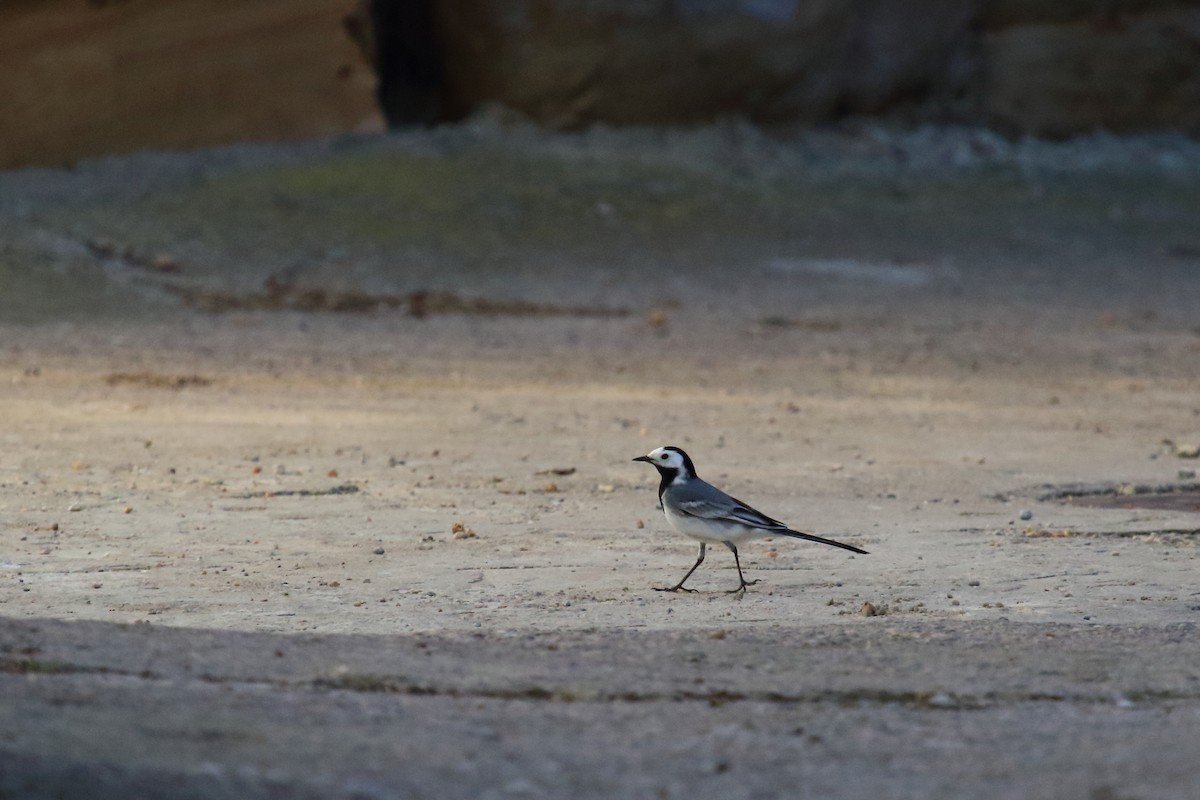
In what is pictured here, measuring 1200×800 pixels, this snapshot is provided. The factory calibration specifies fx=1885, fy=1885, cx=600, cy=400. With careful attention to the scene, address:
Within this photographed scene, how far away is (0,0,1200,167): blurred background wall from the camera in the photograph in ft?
58.3

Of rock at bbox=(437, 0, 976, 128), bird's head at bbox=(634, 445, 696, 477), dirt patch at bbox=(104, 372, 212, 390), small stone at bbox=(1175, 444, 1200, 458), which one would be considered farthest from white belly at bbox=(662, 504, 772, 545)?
rock at bbox=(437, 0, 976, 128)

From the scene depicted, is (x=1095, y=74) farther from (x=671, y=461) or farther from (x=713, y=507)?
(x=713, y=507)

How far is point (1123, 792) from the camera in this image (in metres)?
3.92

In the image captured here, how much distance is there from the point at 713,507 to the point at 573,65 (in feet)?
44.3

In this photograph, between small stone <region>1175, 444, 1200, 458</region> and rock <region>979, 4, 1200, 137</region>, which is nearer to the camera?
small stone <region>1175, 444, 1200, 458</region>

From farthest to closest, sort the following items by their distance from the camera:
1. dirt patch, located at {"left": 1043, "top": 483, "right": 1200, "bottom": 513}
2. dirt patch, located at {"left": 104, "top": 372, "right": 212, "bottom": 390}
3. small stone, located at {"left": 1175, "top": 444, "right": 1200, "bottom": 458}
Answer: dirt patch, located at {"left": 104, "top": 372, "right": 212, "bottom": 390} < small stone, located at {"left": 1175, "top": 444, "right": 1200, "bottom": 458} < dirt patch, located at {"left": 1043, "top": 483, "right": 1200, "bottom": 513}

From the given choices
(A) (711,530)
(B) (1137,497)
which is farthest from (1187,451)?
(A) (711,530)

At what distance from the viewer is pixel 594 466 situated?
9.11 metres

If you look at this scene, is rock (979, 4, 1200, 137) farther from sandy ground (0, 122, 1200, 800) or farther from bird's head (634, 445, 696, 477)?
bird's head (634, 445, 696, 477)

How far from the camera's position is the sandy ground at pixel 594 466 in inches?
170

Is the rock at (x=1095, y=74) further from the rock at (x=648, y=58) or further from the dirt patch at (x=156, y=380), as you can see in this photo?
the dirt patch at (x=156, y=380)

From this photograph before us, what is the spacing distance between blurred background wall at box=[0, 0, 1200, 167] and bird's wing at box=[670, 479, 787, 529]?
1278 centimetres

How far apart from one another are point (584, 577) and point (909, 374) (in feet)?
20.9

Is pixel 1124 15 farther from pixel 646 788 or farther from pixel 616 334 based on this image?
pixel 646 788
